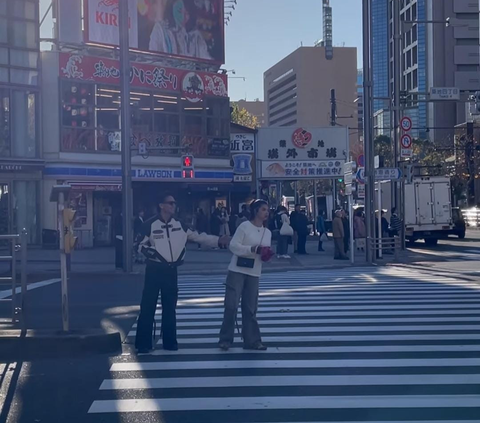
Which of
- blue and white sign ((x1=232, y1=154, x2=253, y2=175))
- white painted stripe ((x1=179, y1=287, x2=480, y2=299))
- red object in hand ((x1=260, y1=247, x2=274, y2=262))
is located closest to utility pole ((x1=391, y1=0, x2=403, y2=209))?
blue and white sign ((x1=232, y1=154, x2=253, y2=175))

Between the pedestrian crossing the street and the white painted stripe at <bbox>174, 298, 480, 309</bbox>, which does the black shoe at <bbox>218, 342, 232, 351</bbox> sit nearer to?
the pedestrian crossing the street

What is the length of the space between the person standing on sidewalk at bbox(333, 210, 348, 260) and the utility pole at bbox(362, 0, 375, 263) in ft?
3.52

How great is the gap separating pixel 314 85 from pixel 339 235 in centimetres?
14018

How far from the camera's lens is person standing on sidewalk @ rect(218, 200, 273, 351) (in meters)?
9.55

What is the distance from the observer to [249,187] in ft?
139

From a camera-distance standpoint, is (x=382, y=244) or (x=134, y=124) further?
(x=134, y=124)

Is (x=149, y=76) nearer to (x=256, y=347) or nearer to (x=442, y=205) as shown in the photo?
(x=442, y=205)

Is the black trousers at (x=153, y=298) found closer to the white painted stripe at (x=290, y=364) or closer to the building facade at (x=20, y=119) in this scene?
the white painted stripe at (x=290, y=364)

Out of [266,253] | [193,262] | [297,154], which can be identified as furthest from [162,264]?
[297,154]

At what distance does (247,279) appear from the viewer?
9641 millimetres

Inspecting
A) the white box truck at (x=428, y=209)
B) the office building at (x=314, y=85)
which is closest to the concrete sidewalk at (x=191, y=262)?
the white box truck at (x=428, y=209)

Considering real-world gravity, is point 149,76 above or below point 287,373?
above

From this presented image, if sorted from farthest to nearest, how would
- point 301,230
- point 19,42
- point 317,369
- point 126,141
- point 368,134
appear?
point 19,42, point 301,230, point 368,134, point 126,141, point 317,369

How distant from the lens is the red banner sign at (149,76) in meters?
33.5
